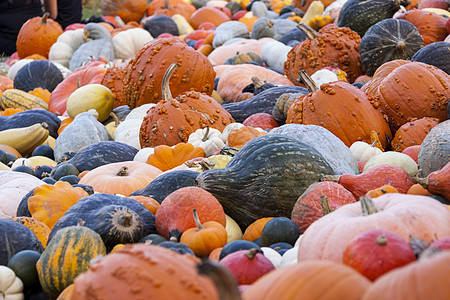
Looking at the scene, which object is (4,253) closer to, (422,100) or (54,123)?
(422,100)

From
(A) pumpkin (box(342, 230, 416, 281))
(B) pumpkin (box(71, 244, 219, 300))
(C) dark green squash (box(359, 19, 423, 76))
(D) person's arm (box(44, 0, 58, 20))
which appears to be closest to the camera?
(B) pumpkin (box(71, 244, 219, 300))

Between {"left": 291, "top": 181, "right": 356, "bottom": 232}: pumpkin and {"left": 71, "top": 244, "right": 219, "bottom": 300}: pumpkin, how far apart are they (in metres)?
1.28

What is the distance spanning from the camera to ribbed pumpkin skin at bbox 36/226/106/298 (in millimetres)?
2346

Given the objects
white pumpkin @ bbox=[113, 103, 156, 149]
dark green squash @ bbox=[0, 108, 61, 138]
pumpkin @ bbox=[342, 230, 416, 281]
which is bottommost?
dark green squash @ bbox=[0, 108, 61, 138]

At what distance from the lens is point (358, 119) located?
4363 mm

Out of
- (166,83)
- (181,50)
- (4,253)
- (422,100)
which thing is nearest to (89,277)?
(4,253)

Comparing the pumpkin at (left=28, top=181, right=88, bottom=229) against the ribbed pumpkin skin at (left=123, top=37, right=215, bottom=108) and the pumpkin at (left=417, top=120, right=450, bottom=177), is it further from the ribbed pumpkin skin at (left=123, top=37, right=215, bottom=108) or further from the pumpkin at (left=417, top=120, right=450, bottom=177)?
the ribbed pumpkin skin at (left=123, top=37, right=215, bottom=108)

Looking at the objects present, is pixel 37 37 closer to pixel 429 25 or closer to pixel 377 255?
pixel 429 25

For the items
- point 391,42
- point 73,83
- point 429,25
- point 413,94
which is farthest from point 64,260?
point 73,83

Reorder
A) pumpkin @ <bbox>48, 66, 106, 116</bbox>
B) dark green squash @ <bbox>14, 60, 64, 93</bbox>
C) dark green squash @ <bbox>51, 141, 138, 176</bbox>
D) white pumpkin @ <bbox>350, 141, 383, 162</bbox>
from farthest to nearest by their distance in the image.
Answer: dark green squash @ <bbox>14, 60, 64, 93</bbox>, pumpkin @ <bbox>48, 66, 106, 116</bbox>, dark green squash @ <bbox>51, 141, 138, 176</bbox>, white pumpkin @ <bbox>350, 141, 383, 162</bbox>

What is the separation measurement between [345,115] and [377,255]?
277cm

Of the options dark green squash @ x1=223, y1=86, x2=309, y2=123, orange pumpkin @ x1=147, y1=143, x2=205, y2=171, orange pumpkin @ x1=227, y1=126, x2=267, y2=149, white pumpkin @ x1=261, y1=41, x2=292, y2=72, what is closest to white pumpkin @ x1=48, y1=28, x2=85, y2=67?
white pumpkin @ x1=261, y1=41, x2=292, y2=72

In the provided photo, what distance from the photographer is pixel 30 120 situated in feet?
20.2

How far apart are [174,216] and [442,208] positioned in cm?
121
